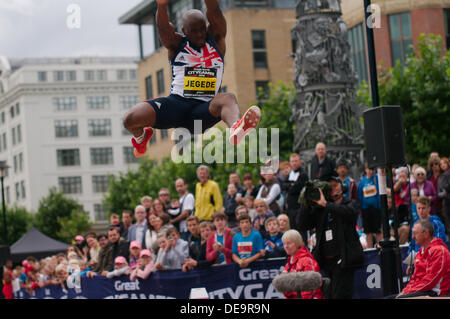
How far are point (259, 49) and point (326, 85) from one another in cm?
2353

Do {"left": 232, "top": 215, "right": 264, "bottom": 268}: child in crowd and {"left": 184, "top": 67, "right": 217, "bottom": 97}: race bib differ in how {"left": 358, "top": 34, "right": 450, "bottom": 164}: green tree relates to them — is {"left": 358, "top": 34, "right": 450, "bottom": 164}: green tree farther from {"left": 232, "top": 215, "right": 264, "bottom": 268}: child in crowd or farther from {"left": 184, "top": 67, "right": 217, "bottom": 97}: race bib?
{"left": 184, "top": 67, "right": 217, "bottom": 97}: race bib

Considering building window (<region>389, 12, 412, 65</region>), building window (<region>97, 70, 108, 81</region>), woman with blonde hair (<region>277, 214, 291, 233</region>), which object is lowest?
woman with blonde hair (<region>277, 214, 291, 233</region>)

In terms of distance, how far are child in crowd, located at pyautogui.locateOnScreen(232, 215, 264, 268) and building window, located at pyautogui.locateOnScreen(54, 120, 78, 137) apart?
6512cm

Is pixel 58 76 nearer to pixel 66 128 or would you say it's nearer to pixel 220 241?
pixel 66 128

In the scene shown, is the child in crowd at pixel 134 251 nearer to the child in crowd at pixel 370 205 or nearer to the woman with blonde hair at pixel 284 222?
the woman with blonde hair at pixel 284 222

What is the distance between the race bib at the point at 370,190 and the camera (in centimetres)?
1306

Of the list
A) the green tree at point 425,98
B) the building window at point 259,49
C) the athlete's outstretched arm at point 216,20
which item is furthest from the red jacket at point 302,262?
the building window at point 259,49

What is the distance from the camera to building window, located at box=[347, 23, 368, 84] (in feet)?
96.3

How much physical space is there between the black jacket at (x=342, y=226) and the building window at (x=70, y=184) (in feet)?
236

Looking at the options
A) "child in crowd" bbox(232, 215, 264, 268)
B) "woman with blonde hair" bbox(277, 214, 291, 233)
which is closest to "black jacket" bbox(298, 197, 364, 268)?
"woman with blonde hair" bbox(277, 214, 291, 233)

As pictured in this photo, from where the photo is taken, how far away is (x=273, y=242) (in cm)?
1277

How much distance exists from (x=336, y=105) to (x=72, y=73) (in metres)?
63.1

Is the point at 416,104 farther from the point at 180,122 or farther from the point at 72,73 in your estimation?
the point at 72,73

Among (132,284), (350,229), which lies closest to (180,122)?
(350,229)
